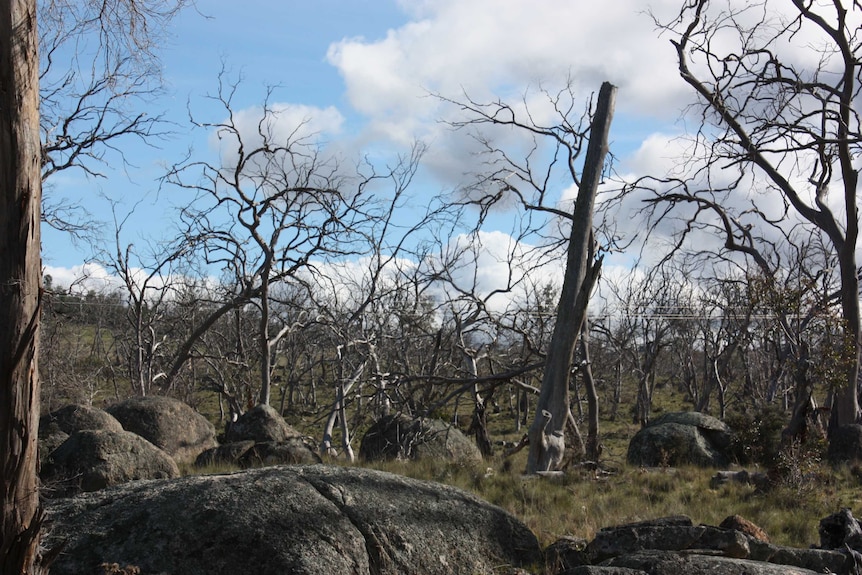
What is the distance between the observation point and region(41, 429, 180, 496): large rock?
1141cm

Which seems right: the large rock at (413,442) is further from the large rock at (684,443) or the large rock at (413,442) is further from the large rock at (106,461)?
the large rock at (106,461)

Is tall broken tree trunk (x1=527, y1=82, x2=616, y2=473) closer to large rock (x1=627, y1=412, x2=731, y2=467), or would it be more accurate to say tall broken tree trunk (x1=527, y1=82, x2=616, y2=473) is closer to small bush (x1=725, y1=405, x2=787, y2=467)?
large rock (x1=627, y1=412, x2=731, y2=467)

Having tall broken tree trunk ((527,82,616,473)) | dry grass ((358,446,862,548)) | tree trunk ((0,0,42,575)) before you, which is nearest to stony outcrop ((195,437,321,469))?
dry grass ((358,446,862,548))

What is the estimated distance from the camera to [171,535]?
5754 millimetres

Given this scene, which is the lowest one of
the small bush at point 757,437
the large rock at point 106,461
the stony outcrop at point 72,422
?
the large rock at point 106,461

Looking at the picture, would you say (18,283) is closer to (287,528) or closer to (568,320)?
(287,528)

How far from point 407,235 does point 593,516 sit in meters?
12.1

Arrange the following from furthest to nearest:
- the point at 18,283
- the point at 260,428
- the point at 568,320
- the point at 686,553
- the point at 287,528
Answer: the point at 260,428
the point at 568,320
the point at 287,528
the point at 686,553
the point at 18,283

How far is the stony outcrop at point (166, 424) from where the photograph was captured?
16406 mm

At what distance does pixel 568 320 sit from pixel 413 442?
3964mm

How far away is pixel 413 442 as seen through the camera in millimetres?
14961

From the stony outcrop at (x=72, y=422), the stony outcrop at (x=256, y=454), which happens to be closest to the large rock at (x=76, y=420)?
the stony outcrop at (x=72, y=422)

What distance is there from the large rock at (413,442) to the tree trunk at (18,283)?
952 centimetres

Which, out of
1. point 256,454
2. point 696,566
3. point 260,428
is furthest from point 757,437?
point 696,566
